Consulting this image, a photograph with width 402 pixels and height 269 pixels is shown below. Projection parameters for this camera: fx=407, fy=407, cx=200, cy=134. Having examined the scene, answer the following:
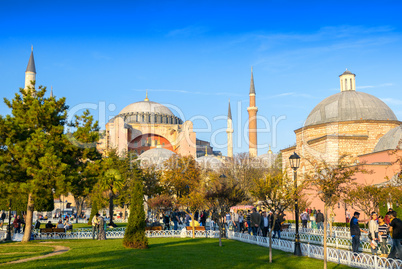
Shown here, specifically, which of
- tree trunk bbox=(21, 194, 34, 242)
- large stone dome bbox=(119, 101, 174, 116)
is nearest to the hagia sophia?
tree trunk bbox=(21, 194, 34, 242)

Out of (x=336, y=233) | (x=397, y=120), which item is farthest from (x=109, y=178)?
(x=397, y=120)

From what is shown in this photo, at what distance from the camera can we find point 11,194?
15461 mm

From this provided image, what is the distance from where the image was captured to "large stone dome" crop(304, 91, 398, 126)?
32438mm

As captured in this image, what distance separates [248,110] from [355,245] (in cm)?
4016

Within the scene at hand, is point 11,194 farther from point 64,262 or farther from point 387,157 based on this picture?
point 387,157

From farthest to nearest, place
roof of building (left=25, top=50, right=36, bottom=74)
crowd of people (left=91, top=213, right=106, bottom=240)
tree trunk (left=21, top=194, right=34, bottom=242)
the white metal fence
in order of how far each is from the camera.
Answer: roof of building (left=25, top=50, right=36, bottom=74), crowd of people (left=91, top=213, right=106, bottom=240), tree trunk (left=21, top=194, right=34, bottom=242), the white metal fence

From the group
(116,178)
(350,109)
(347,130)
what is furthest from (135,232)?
(350,109)

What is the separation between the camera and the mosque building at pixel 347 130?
29.9 metres

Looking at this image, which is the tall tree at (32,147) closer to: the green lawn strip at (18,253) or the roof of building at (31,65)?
the green lawn strip at (18,253)

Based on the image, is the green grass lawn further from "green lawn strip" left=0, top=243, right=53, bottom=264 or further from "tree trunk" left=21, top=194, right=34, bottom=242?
"tree trunk" left=21, top=194, right=34, bottom=242

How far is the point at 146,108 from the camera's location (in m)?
66.2

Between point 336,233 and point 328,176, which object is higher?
point 328,176

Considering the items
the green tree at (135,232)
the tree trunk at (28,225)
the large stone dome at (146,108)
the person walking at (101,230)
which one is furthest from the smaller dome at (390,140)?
the large stone dome at (146,108)

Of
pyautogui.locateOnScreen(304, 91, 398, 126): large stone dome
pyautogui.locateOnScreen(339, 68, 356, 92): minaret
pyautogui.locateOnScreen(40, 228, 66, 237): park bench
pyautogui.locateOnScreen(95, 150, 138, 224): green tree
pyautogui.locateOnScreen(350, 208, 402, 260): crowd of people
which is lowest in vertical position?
pyautogui.locateOnScreen(40, 228, 66, 237): park bench
